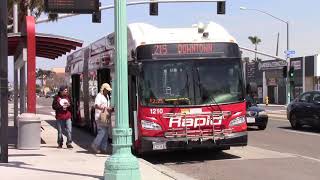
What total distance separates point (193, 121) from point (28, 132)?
4.45 metres

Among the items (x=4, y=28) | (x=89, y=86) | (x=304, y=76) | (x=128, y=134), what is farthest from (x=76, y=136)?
(x=304, y=76)

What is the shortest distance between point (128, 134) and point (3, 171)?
3089mm

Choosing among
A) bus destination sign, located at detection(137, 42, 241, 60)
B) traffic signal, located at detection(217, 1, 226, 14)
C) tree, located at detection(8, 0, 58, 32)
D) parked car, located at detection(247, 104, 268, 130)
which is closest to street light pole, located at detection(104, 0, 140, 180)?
bus destination sign, located at detection(137, 42, 241, 60)

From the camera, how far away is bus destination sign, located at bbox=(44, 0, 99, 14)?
417 inches

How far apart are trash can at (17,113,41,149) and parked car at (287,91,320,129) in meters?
11.3

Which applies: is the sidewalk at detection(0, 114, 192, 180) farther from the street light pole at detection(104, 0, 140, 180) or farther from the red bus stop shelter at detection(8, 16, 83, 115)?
the red bus stop shelter at detection(8, 16, 83, 115)

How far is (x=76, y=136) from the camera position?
823 inches

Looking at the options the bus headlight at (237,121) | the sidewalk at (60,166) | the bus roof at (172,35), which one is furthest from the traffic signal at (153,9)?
the bus headlight at (237,121)

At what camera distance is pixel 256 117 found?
933 inches

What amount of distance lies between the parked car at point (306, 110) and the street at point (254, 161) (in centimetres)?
330

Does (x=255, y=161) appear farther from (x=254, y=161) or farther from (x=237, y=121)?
(x=237, y=121)

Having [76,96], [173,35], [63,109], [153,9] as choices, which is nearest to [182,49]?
[173,35]

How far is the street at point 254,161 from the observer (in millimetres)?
11633

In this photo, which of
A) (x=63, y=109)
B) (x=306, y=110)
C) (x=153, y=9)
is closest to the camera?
(x=63, y=109)
